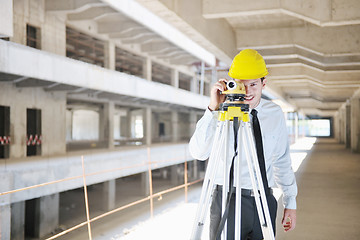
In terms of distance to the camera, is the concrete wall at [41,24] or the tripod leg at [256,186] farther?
the concrete wall at [41,24]

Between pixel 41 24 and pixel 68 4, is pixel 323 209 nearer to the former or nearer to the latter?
pixel 68 4

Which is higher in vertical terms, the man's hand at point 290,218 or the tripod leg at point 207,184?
the tripod leg at point 207,184

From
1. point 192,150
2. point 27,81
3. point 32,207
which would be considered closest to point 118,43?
point 27,81

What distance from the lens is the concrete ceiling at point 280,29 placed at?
569 cm

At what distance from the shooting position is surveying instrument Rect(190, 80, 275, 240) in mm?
1793

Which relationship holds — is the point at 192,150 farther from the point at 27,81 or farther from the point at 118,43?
the point at 118,43

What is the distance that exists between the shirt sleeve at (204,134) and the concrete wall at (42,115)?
13093mm

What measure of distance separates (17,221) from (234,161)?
1311cm

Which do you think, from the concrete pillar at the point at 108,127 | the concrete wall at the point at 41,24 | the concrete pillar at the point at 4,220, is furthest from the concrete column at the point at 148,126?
the concrete pillar at the point at 4,220

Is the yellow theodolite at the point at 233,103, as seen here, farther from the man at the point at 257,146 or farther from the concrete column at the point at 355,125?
the concrete column at the point at 355,125

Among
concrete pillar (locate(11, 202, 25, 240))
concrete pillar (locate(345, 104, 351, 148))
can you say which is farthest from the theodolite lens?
concrete pillar (locate(345, 104, 351, 148))

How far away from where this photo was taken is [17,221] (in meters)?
13.1

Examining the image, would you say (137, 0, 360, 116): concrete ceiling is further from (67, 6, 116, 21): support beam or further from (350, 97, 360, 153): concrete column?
(67, 6, 116, 21): support beam

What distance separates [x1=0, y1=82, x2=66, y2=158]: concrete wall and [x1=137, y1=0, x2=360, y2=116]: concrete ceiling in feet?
28.8
